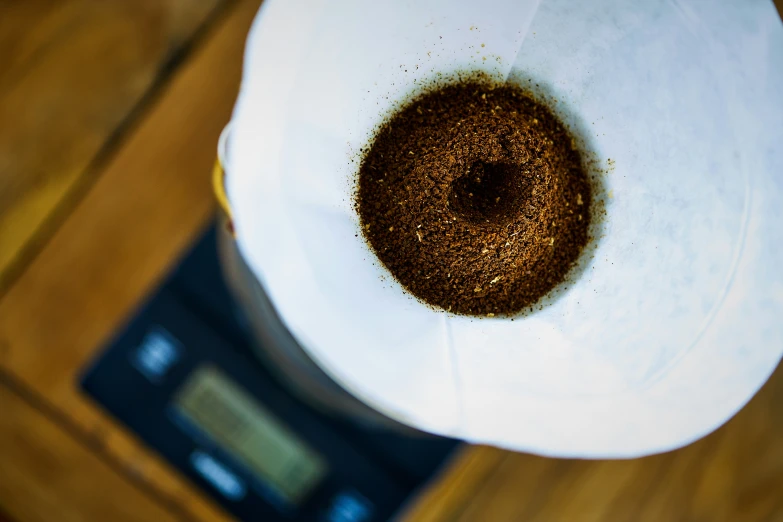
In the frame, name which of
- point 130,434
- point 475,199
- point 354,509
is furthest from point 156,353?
point 475,199

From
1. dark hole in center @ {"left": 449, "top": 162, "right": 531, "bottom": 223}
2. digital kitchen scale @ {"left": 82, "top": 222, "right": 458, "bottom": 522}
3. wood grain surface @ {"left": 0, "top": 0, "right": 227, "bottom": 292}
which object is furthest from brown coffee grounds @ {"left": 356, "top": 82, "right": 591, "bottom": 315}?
wood grain surface @ {"left": 0, "top": 0, "right": 227, "bottom": 292}

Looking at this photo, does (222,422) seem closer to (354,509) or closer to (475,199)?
(354,509)

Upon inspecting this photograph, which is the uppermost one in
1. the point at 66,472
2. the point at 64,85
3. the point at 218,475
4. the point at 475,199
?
the point at 475,199

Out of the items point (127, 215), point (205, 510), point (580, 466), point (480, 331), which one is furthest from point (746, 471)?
point (127, 215)

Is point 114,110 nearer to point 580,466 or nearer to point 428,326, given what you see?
point 428,326

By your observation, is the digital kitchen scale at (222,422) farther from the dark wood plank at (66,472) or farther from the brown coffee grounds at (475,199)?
the brown coffee grounds at (475,199)

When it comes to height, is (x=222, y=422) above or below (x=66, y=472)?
above

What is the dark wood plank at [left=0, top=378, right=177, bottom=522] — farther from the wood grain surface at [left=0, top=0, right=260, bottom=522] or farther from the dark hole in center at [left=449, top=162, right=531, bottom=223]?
the dark hole in center at [left=449, top=162, right=531, bottom=223]
